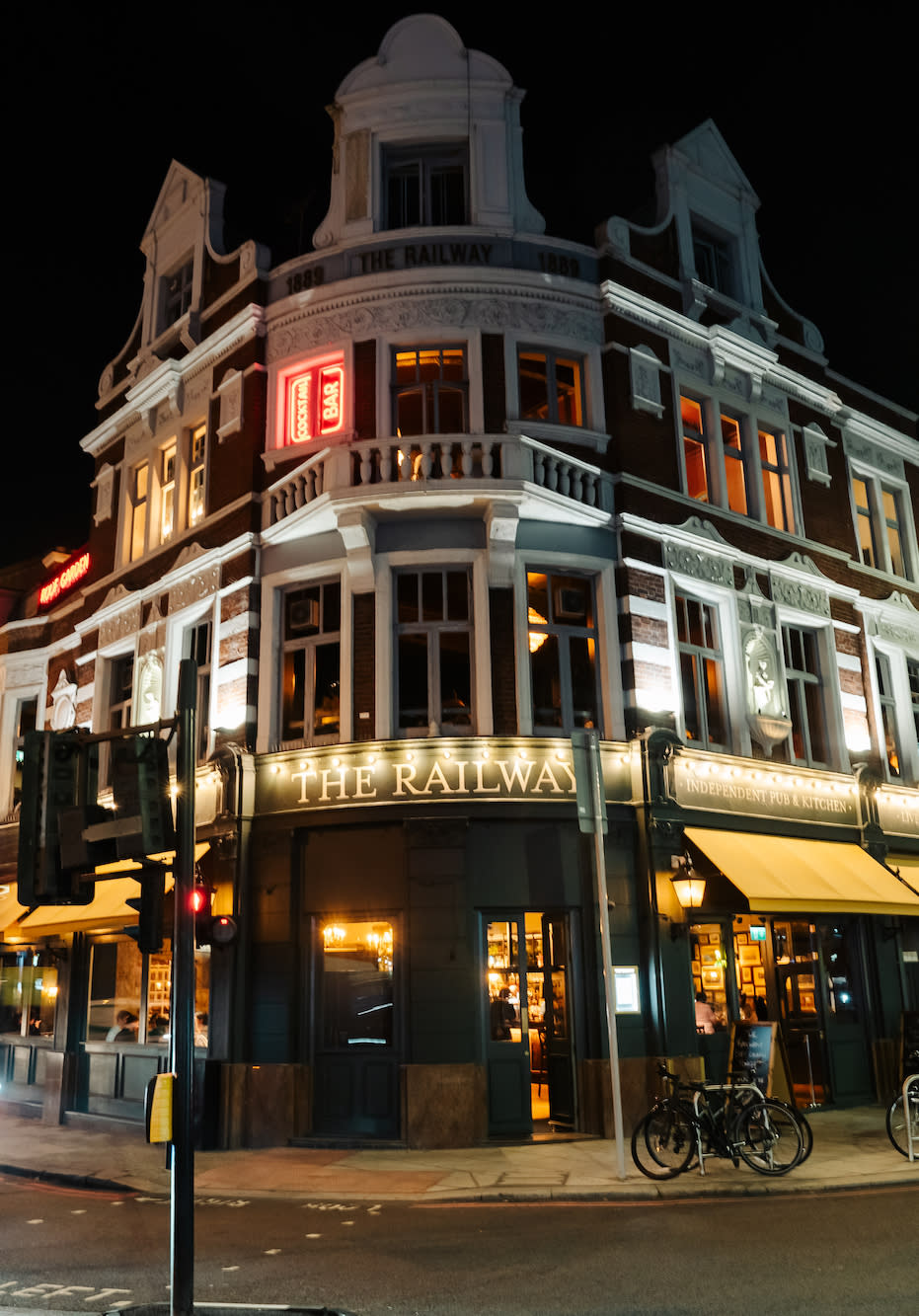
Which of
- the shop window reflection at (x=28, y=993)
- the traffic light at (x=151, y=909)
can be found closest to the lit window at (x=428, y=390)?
the traffic light at (x=151, y=909)

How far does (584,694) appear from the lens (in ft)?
52.3

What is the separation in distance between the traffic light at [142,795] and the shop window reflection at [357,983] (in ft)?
26.4

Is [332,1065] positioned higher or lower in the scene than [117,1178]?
higher

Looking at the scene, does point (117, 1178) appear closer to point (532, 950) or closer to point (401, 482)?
point (532, 950)

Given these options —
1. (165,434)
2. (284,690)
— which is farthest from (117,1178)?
(165,434)

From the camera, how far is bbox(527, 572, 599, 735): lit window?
15609mm

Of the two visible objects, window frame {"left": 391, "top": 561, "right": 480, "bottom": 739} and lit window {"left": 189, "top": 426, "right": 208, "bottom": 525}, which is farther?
lit window {"left": 189, "top": 426, "right": 208, "bottom": 525}

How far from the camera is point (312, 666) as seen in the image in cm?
1602

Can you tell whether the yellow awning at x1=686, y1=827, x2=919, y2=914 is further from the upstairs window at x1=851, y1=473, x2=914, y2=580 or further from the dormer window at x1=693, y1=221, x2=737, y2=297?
the dormer window at x1=693, y1=221, x2=737, y2=297

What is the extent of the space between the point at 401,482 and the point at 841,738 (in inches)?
366

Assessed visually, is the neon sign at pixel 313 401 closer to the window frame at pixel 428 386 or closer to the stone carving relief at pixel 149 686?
the window frame at pixel 428 386

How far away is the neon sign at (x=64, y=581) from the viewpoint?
2267cm

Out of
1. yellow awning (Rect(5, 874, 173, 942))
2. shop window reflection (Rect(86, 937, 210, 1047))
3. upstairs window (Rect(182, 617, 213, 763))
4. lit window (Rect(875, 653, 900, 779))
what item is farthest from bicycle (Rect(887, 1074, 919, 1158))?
upstairs window (Rect(182, 617, 213, 763))

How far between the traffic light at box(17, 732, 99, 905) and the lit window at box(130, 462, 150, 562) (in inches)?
545
